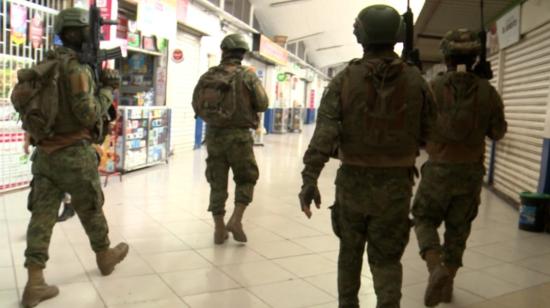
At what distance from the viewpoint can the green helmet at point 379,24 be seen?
2264mm

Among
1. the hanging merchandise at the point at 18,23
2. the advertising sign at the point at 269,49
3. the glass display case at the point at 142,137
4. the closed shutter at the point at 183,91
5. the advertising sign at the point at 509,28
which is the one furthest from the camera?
the advertising sign at the point at 269,49

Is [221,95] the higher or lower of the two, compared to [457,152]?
higher

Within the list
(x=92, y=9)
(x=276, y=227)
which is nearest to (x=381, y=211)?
(x=92, y=9)

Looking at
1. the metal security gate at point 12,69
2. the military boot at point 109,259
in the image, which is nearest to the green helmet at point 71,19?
the military boot at point 109,259

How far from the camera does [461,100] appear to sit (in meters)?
3.10

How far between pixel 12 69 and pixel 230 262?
363cm

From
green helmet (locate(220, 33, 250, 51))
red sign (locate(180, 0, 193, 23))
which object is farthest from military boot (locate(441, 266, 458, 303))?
red sign (locate(180, 0, 193, 23))

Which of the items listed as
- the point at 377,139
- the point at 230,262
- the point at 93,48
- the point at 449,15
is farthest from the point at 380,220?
Answer: the point at 449,15

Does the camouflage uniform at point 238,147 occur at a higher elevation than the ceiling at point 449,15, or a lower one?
Result: lower

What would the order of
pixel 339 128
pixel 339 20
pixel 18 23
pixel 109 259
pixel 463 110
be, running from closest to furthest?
1. pixel 339 128
2. pixel 463 110
3. pixel 109 259
4. pixel 18 23
5. pixel 339 20

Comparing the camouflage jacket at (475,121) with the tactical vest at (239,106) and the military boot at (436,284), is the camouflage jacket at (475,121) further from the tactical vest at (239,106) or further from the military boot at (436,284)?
the tactical vest at (239,106)

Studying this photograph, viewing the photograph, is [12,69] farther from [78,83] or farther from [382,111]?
[382,111]

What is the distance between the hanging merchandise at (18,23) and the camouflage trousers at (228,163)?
287 centimetres

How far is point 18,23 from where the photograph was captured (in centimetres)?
556
